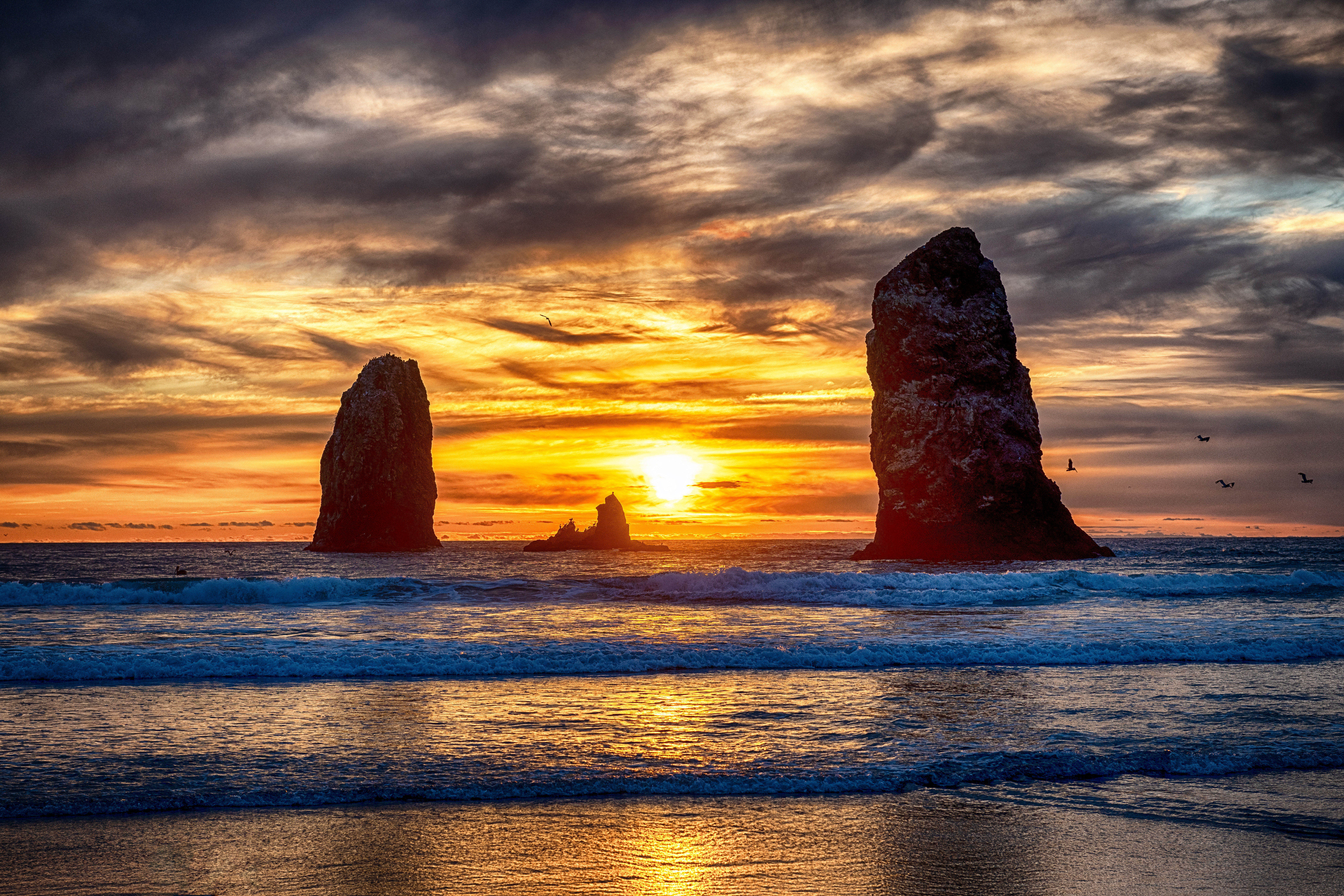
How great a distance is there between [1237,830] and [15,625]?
27165 millimetres

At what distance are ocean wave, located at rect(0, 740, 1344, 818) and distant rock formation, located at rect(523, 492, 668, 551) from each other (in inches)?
4420

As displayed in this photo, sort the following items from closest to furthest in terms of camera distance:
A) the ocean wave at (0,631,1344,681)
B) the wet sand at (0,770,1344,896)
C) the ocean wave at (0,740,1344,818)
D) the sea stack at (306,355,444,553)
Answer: the wet sand at (0,770,1344,896) < the ocean wave at (0,740,1344,818) < the ocean wave at (0,631,1344,681) < the sea stack at (306,355,444,553)

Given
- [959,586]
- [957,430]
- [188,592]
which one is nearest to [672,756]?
[188,592]

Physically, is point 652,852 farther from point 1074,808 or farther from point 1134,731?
point 1134,731

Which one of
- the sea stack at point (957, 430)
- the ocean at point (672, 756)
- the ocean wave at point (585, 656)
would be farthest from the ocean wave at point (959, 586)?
the sea stack at point (957, 430)

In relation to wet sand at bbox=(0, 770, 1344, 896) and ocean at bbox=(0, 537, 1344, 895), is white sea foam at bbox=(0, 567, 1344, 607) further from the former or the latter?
wet sand at bbox=(0, 770, 1344, 896)

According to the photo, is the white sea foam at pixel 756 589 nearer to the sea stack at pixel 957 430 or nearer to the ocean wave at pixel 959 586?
the ocean wave at pixel 959 586

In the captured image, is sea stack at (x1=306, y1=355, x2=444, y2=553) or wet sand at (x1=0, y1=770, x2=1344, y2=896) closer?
wet sand at (x1=0, y1=770, x2=1344, y2=896)

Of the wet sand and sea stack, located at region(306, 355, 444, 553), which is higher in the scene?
sea stack, located at region(306, 355, 444, 553)

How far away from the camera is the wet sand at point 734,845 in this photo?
636cm

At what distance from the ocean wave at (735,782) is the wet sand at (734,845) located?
174 millimetres

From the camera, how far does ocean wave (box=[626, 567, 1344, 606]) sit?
31.7m

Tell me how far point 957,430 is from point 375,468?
79.2 meters

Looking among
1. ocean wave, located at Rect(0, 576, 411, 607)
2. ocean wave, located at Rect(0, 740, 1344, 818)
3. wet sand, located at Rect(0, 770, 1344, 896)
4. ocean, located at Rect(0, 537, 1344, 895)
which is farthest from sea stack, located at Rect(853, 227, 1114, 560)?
wet sand, located at Rect(0, 770, 1344, 896)
